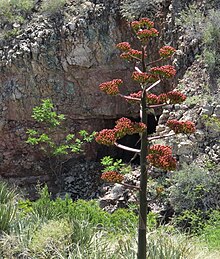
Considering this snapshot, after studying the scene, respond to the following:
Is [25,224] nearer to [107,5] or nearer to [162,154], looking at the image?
[162,154]

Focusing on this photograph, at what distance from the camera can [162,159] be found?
3.52m

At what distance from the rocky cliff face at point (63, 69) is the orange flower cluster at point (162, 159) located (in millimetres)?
7139

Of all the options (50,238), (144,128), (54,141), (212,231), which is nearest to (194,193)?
(212,231)

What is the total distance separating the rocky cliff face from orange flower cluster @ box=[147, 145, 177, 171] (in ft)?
23.4

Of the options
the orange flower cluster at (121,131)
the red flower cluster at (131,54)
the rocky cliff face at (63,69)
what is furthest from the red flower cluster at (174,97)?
the rocky cliff face at (63,69)

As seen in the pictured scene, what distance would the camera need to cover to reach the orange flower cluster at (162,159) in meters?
3.50

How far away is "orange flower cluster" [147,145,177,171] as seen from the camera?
3502 millimetres

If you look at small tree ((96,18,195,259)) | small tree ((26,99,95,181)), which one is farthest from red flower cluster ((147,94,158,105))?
small tree ((26,99,95,181))

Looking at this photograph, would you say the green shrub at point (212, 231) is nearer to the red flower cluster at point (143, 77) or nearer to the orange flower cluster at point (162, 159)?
the orange flower cluster at point (162, 159)

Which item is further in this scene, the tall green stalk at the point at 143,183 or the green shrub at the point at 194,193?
the green shrub at the point at 194,193

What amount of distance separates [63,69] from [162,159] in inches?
295

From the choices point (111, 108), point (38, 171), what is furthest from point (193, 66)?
point (38, 171)

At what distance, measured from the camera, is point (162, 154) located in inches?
143

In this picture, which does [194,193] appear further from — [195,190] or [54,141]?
[54,141]
